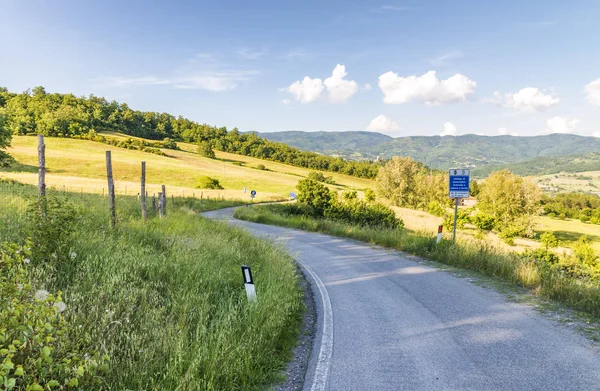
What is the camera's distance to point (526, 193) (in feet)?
177

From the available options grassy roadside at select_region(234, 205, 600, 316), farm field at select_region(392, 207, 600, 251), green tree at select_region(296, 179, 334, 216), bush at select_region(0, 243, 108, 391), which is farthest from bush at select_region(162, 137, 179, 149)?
bush at select_region(0, 243, 108, 391)

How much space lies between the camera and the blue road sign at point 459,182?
13.4m

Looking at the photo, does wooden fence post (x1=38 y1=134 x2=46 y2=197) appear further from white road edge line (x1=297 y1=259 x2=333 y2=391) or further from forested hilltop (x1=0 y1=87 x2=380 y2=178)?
forested hilltop (x1=0 y1=87 x2=380 y2=178)

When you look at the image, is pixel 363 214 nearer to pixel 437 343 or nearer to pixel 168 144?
pixel 437 343

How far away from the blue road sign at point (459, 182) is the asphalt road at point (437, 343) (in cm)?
517

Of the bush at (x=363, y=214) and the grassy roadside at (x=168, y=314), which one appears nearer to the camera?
the grassy roadside at (x=168, y=314)

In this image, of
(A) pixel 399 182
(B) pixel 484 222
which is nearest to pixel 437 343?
(B) pixel 484 222

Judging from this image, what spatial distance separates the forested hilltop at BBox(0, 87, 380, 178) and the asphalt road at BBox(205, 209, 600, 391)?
8608cm

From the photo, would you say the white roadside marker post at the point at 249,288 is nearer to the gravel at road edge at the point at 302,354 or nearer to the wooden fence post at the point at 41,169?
the gravel at road edge at the point at 302,354

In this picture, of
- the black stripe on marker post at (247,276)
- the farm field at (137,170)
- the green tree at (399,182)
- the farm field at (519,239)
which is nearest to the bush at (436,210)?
the farm field at (519,239)

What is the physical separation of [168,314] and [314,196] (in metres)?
34.1

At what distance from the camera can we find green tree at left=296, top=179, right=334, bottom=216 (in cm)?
3838

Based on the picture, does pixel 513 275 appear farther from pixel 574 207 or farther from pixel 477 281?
pixel 574 207

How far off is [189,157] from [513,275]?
91.2 m
